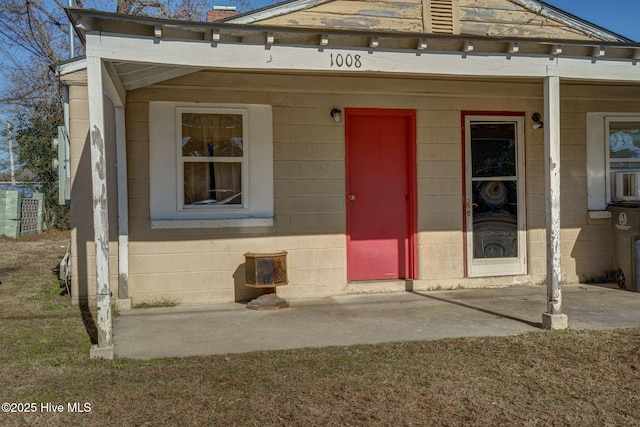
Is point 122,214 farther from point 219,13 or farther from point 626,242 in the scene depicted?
point 626,242

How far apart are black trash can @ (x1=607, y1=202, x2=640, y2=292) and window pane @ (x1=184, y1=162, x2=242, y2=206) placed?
5.40m

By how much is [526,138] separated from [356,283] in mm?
3364

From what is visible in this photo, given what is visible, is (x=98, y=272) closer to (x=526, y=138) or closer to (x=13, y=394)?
(x=13, y=394)

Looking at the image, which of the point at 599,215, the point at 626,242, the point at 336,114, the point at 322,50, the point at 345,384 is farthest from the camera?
A: the point at 599,215

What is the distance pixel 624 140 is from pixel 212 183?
637 centimetres

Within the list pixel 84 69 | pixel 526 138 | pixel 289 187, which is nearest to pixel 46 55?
pixel 84 69

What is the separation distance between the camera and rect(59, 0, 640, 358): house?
7.18 m

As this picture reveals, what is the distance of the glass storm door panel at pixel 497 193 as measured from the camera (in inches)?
327

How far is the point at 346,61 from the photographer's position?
5523 mm

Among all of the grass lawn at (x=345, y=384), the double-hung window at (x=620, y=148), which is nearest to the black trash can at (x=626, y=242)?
the double-hung window at (x=620, y=148)

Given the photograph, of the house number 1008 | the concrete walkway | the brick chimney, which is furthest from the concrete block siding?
the house number 1008

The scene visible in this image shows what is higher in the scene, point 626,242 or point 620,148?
point 620,148

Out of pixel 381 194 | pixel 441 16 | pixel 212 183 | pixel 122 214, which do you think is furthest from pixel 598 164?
pixel 122 214

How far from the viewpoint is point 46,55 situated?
20516 mm
